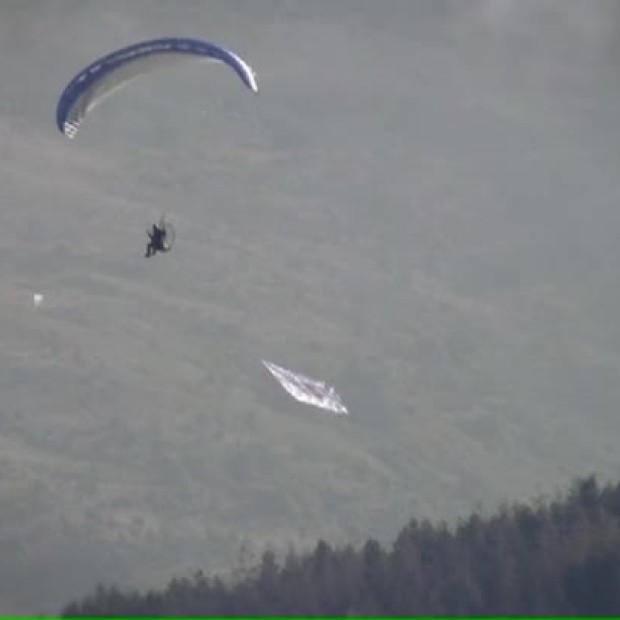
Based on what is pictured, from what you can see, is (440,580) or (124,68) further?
(440,580)

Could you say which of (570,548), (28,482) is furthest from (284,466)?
(570,548)

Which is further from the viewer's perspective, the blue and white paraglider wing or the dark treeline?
the blue and white paraglider wing

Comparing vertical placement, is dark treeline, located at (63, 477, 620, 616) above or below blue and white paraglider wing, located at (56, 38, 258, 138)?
below

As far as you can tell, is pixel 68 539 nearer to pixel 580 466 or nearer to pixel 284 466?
pixel 284 466

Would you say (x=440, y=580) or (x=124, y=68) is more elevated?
(x=124, y=68)
